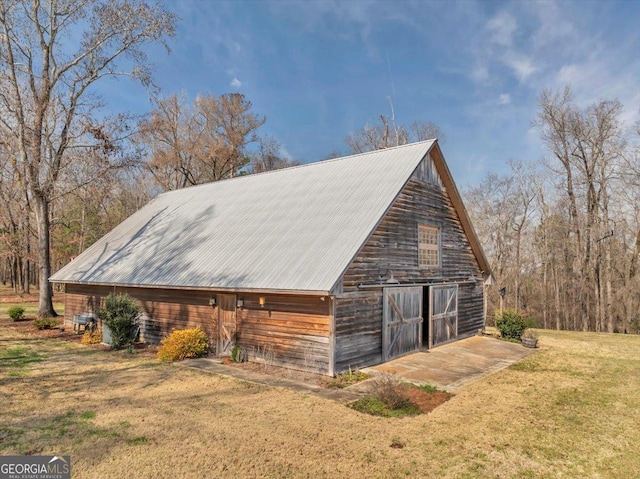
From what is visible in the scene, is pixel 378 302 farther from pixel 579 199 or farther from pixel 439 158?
pixel 579 199

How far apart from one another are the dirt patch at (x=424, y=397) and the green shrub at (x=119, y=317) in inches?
392

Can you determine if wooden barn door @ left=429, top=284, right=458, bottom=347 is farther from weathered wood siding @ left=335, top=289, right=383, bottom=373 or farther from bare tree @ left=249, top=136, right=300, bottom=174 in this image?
bare tree @ left=249, top=136, right=300, bottom=174

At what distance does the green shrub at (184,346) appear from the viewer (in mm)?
12461

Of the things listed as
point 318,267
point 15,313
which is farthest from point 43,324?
point 318,267

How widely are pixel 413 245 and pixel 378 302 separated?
2893 millimetres

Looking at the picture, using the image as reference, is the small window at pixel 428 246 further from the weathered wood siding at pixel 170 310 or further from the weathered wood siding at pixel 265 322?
the weathered wood siding at pixel 170 310

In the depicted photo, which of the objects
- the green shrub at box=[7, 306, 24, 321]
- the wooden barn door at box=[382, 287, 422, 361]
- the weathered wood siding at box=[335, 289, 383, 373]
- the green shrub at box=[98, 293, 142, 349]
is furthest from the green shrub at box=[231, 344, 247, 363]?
the green shrub at box=[7, 306, 24, 321]

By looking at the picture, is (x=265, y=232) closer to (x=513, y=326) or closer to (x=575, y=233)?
(x=513, y=326)

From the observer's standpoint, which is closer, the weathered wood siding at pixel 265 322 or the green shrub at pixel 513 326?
the weathered wood siding at pixel 265 322

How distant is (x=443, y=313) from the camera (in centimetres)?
1541

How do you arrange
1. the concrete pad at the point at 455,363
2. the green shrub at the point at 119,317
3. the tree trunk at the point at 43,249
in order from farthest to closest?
the tree trunk at the point at 43,249
the green shrub at the point at 119,317
the concrete pad at the point at 455,363

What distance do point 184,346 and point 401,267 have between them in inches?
291

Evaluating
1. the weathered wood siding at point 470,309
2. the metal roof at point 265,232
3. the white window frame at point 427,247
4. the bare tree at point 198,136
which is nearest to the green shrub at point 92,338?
the metal roof at point 265,232

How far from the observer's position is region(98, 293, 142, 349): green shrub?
550 inches
